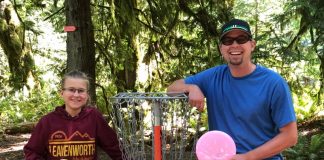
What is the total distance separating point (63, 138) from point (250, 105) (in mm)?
1229

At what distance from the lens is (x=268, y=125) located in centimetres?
262

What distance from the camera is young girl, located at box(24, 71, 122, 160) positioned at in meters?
2.91

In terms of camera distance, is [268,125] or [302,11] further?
[302,11]

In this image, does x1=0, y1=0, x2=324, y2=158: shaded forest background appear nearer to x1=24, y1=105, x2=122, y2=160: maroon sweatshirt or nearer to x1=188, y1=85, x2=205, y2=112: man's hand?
x1=24, y1=105, x2=122, y2=160: maroon sweatshirt

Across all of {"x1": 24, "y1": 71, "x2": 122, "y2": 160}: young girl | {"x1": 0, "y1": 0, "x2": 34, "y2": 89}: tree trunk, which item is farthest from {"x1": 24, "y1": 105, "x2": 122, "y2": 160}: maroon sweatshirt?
{"x1": 0, "y1": 0, "x2": 34, "y2": 89}: tree trunk

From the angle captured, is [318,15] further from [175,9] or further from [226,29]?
[226,29]

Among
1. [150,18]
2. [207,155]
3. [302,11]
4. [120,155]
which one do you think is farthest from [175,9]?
[207,155]

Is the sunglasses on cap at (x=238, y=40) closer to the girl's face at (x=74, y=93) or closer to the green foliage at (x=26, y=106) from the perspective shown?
the girl's face at (x=74, y=93)

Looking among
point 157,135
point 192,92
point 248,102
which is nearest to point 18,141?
point 157,135

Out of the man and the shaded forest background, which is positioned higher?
the shaded forest background

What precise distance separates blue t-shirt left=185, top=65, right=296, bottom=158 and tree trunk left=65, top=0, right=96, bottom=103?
2.60 m

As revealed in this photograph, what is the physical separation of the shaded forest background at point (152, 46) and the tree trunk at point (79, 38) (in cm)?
1

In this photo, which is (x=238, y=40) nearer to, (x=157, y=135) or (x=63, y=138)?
(x=157, y=135)

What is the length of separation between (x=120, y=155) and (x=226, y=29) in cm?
113
